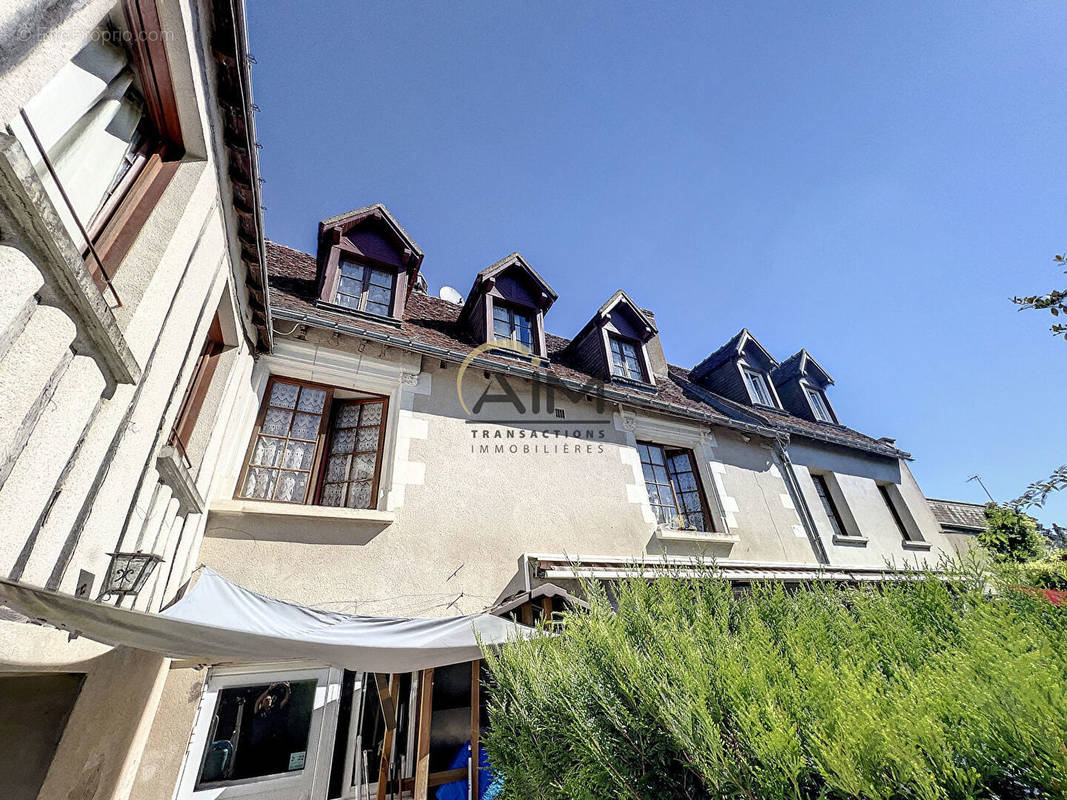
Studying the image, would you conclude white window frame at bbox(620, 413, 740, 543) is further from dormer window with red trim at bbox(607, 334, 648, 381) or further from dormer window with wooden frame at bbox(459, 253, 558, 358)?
dormer window with wooden frame at bbox(459, 253, 558, 358)

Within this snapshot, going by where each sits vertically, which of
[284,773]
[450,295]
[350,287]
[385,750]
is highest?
[450,295]

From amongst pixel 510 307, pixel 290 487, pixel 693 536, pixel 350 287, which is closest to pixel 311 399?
pixel 290 487

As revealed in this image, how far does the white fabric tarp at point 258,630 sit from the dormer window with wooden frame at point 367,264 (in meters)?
3.49

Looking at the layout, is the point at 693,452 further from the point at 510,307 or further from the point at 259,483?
the point at 259,483

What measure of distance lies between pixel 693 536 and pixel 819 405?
282 inches

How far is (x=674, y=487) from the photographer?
669 centimetres

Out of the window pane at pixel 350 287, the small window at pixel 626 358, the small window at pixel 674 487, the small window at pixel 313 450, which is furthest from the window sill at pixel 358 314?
the small window at pixel 674 487

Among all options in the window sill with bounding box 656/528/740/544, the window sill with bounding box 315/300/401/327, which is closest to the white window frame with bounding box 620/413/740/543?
the window sill with bounding box 656/528/740/544

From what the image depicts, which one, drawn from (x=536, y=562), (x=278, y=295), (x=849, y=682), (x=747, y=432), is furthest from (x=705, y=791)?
(x=747, y=432)

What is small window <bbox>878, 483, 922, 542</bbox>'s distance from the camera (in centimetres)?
845

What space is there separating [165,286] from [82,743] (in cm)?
262

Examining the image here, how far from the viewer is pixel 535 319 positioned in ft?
22.8

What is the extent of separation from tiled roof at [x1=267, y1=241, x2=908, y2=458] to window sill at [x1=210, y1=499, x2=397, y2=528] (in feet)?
6.34

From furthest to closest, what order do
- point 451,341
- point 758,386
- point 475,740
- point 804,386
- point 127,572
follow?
point 804,386 → point 758,386 → point 451,341 → point 475,740 → point 127,572
